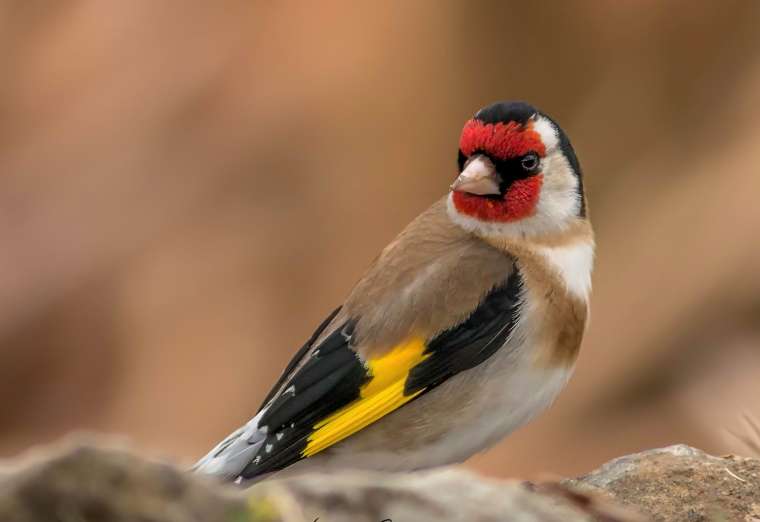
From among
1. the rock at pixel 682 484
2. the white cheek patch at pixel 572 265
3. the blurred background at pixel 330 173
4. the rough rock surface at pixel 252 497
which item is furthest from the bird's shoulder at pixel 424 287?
the blurred background at pixel 330 173

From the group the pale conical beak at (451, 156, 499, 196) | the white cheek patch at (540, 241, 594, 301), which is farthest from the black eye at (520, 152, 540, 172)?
the white cheek patch at (540, 241, 594, 301)

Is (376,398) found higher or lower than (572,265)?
lower

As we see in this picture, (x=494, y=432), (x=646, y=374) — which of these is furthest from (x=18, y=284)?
(x=494, y=432)

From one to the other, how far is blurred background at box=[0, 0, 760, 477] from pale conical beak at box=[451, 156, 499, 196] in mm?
3092

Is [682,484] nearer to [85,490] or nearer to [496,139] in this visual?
[496,139]

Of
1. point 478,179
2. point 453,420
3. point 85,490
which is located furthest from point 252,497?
point 478,179

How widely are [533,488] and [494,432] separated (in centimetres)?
84

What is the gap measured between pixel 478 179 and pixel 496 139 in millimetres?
122

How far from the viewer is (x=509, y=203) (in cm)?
380

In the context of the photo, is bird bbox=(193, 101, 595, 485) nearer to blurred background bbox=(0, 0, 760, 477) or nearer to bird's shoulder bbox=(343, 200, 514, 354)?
bird's shoulder bbox=(343, 200, 514, 354)

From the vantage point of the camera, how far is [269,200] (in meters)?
7.09

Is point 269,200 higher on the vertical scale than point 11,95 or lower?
lower

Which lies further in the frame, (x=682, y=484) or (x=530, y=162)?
(x=530, y=162)

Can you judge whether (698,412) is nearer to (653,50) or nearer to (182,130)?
(653,50)
